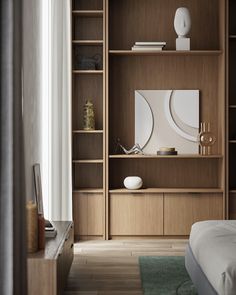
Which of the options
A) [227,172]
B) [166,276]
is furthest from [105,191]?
[166,276]

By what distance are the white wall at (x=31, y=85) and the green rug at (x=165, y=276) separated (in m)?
1.17

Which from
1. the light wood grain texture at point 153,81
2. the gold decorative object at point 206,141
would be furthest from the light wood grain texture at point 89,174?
the gold decorative object at point 206,141

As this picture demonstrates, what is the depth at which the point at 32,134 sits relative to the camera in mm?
4902

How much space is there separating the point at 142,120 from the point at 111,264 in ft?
6.54

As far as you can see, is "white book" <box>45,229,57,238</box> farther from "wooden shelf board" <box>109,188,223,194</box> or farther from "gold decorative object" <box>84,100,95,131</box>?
"gold decorative object" <box>84,100,95,131</box>

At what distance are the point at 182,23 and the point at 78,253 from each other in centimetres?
271

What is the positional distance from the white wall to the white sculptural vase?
1.73 meters

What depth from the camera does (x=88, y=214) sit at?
6.37m

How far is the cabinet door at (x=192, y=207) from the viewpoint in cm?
636

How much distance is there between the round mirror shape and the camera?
664 cm

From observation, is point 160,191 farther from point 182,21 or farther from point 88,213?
point 182,21

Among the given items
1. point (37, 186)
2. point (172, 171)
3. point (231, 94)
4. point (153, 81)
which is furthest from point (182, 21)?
point (37, 186)

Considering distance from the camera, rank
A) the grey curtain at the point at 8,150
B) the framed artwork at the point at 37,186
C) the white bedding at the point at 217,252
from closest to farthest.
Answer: the grey curtain at the point at 8,150 → the white bedding at the point at 217,252 → the framed artwork at the point at 37,186

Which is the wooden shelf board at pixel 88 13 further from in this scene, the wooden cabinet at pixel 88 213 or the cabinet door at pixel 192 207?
the cabinet door at pixel 192 207
